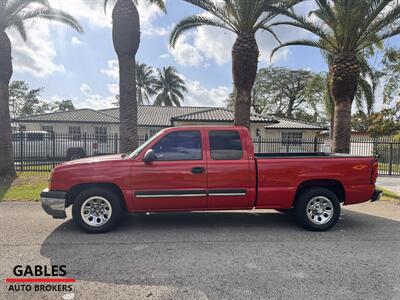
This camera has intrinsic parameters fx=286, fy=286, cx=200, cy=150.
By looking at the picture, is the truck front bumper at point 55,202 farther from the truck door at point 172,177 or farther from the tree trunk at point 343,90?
the tree trunk at point 343,90

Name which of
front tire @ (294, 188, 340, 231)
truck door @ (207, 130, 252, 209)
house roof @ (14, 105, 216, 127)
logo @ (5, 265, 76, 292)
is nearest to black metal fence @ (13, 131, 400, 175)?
house roof @ (14, 105, 216, 127)

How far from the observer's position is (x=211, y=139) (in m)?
5.52

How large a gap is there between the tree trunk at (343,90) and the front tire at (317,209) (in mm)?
6331

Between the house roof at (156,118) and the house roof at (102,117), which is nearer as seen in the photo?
the house roof at (156,118)

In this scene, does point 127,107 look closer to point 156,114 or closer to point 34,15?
point 34,15

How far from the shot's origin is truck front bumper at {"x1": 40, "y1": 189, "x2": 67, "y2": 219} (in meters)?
5.16

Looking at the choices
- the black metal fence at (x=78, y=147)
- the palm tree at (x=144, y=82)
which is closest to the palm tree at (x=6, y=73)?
the black metal fence at (x=78, y=147)

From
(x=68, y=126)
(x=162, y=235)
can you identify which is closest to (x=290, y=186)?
(x=162, y=235)

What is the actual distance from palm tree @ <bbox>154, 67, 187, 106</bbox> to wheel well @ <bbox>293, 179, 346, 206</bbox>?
4333 centimetres

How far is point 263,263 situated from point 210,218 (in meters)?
2.38

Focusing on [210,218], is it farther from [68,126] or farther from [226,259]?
[68,126]

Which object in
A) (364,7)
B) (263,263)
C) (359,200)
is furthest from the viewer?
(364,7)

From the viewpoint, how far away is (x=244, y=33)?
35.1 ft

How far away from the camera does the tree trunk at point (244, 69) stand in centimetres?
1058
